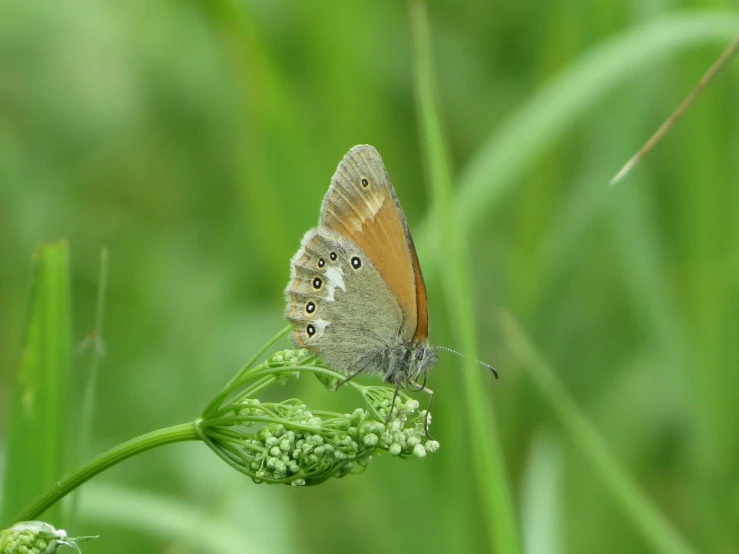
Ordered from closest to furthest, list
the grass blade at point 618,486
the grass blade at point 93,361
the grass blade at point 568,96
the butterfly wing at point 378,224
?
the grass blade at point 93,361 → the butterfly wing at point 378,224 → the grass blade at point 618,486 → the grass blade at point 568,96

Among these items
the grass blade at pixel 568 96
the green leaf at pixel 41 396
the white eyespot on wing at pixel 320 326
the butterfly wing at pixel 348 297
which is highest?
the grass blade at pixel 568 96

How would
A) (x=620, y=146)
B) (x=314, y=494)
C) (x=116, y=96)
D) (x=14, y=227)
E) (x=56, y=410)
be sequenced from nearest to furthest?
(x=56, y=410) → (x=620, y=146) → (x=314, y=494) → (x=14, y=227) → (x=116, y=96)

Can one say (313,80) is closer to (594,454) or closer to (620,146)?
(620,146)

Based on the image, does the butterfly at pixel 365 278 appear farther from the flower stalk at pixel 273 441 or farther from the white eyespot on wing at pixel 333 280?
the flower stalk at pixel 273 441

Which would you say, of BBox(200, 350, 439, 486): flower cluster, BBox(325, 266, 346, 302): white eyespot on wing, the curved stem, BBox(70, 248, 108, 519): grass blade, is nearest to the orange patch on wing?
BBox(325, 266, 346, 302): white eyespot on wing

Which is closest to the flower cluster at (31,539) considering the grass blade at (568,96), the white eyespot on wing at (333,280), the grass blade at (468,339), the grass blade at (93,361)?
the grass blade at (93,361)

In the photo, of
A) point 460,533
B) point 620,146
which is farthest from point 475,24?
point 460,533

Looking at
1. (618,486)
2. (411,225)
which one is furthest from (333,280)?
(411,225)
